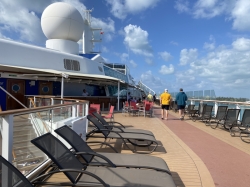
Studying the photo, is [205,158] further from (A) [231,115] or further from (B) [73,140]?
(A) [231,115]

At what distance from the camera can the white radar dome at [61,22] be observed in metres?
19.6

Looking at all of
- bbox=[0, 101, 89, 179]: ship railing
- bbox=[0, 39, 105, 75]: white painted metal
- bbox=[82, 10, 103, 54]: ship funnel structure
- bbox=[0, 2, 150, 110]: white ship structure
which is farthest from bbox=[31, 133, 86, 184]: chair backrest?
bbox=[82, 10, 103, 54]: ship funnel structure

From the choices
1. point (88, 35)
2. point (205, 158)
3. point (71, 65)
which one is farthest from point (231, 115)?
point (88, 35)

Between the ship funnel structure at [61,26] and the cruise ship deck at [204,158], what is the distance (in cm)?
1535

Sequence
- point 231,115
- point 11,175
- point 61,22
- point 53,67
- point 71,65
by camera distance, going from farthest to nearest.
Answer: point 61,22, point 71,65, point 53,67, point 231,115, point 11,175

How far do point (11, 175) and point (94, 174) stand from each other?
3.15 ft

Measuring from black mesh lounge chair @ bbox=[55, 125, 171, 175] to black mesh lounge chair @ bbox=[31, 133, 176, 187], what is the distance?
149 mm

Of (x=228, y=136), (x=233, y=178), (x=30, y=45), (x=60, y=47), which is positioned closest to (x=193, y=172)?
(x=233, y=178)

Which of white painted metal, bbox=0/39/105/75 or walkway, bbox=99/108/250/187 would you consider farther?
white painted metal, bbox=0/39/105/75

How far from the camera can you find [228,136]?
732cm

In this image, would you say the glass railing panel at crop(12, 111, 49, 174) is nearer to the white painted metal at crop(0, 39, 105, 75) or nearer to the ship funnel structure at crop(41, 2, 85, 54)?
the white painted metal at crop(0, 39, 105, 75)

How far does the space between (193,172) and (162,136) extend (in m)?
3.12

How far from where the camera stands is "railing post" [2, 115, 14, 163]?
273cm

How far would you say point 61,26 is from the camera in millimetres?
19750
